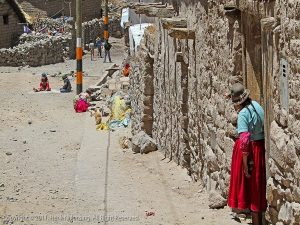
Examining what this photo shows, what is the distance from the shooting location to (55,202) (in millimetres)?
8766

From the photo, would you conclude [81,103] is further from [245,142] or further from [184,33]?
[245,142]

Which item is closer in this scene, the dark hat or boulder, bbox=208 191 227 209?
the dark hat

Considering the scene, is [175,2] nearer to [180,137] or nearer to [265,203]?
[180,137]

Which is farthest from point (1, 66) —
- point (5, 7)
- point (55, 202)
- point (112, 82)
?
point (55, 202)

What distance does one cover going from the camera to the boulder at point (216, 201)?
7223mm

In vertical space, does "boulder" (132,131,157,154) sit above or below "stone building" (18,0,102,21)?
below

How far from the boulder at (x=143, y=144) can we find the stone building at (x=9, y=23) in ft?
70.3

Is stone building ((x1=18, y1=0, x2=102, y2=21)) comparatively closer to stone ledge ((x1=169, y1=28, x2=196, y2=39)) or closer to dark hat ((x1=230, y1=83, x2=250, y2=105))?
stone ledge ((x1=169, y1=28, x2=196, y2=39))

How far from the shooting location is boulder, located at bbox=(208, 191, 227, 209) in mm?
7223

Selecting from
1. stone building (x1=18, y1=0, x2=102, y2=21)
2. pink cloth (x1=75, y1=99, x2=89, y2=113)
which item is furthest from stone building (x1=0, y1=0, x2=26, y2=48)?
pink cloth (x1=75, y1=99, x2=89, y2=113)

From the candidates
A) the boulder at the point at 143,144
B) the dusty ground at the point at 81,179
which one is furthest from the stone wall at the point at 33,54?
the boulder at the point at 143,144

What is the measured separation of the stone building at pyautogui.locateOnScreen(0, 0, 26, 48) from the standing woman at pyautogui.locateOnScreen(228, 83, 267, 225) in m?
27.7

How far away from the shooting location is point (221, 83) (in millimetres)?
7410

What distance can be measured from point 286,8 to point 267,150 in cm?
143
